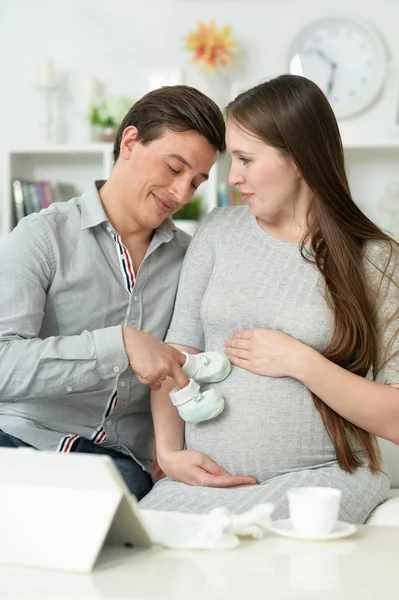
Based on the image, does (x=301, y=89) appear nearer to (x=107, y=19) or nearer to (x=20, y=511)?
(x=20, y=511)

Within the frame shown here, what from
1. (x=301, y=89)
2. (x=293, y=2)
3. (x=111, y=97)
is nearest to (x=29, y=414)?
(x=301, y=89)

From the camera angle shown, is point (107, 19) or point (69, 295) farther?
point (107, 19)

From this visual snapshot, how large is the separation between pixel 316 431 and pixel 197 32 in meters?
2.87

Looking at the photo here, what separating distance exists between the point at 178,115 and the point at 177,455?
74cm

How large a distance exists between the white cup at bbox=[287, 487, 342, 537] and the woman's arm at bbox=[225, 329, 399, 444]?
0.54 metres

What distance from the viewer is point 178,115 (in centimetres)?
195

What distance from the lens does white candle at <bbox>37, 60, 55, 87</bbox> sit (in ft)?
14.2

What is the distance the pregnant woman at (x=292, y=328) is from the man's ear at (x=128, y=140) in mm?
246

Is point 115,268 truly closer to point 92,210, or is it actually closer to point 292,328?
point 92,210

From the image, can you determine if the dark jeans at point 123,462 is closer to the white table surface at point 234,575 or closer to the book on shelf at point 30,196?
the white table surface at point 234,575

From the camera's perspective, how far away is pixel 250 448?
1796mm

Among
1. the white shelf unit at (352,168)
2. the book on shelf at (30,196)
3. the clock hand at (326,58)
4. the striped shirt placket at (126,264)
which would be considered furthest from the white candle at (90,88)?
the striped shirt placket at (126,264)

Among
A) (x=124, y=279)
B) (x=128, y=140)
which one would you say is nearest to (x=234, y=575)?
(x=124, y=279)

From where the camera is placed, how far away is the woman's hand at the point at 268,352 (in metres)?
1.73
